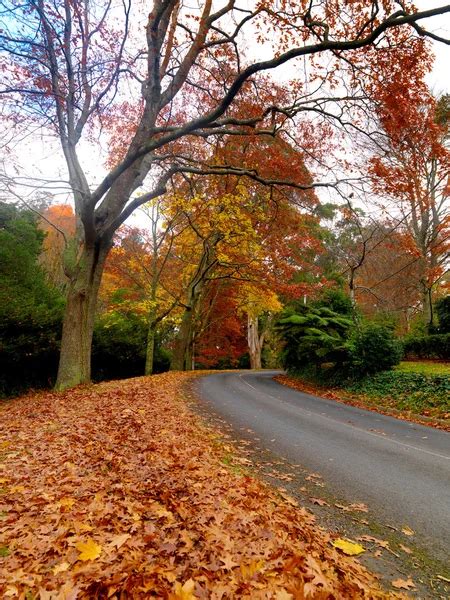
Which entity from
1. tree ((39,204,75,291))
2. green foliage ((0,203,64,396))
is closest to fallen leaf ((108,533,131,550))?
green foliage ((0,203,64,396))

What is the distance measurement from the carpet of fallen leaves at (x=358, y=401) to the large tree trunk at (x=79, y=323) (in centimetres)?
871

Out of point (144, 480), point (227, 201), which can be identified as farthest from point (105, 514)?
point (227, 201)

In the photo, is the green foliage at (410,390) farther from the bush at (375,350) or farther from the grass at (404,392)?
the bush at (375,350)

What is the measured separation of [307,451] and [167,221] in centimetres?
1593

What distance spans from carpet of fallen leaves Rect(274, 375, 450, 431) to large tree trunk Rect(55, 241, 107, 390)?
8.71 m

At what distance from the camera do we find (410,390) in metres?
11.9

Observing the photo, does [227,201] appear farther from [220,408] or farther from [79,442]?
[79,442]

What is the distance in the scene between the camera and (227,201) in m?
15.9

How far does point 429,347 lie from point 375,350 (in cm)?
461

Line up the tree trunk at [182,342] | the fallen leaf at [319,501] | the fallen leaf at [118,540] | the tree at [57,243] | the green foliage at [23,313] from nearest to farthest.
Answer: the fallen leaf at [118,540] < the fallen leaf at [319,501] < the green foliage at [23,313] < the tree trunk at [182,342] < the tree at [57,243]

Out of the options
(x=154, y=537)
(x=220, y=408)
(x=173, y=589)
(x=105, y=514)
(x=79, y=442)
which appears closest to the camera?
(x=173, y=589)

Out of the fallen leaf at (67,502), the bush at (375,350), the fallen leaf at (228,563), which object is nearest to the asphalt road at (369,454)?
the fallen leaf at (228,563)

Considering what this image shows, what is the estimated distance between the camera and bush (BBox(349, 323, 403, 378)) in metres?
14.4

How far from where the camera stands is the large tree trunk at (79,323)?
10.7 metres
